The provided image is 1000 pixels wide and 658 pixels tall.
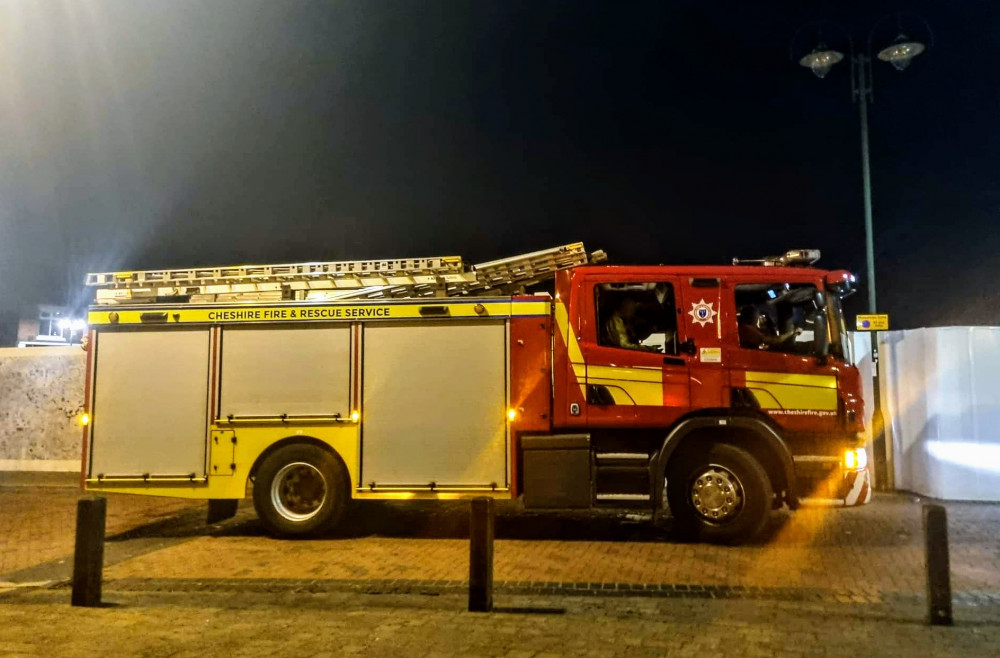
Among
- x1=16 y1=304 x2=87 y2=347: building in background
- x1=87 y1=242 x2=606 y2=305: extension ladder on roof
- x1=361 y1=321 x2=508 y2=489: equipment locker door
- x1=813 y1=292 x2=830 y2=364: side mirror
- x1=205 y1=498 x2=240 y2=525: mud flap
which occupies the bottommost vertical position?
x1=205 y1=498 x2=240 y2=525: mud flap

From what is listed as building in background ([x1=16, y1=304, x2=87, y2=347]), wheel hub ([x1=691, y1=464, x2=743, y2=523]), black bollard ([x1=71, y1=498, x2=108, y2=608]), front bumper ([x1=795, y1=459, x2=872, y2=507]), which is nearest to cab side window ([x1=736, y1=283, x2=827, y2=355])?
front bumper ([x1=795, y1=459, x2=872, y2=507])

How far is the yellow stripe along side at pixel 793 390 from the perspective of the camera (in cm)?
808

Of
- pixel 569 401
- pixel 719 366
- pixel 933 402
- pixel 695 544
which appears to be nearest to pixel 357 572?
pixel 569 401

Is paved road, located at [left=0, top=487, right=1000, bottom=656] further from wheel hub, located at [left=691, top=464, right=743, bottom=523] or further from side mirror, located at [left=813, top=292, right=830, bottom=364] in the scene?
side mirror, located at [left=813, top=292, right=830, bottom=364]

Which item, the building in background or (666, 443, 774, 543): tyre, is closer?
(666, 443, 774, 543): tyre

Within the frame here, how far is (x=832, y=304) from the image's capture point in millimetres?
8227

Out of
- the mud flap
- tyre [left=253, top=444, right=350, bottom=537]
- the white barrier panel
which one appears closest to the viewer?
Result: tyre [left=253, top=444, right=350, bottom=537]

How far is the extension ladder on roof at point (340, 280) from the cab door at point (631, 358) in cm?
73

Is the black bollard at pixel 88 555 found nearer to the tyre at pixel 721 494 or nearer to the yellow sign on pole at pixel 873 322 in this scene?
the tyre at pixel 721 494

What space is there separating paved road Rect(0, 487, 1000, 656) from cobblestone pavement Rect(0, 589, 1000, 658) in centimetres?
2

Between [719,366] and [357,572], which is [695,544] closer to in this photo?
[719,366]

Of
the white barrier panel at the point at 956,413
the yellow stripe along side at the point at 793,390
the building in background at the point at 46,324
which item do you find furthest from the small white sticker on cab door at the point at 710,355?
the building in background at the point at 46,324

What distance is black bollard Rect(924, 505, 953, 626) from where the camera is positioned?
548 cm

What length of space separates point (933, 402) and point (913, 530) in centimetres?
252
